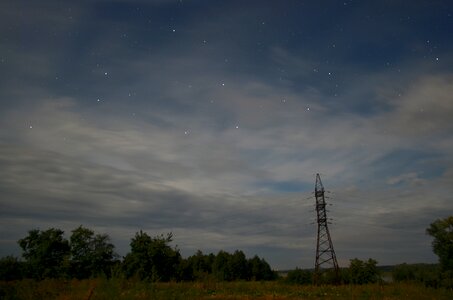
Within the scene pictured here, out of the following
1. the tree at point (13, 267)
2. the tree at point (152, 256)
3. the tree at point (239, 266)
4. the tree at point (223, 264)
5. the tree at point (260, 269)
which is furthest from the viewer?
the tree at point (260, 269)

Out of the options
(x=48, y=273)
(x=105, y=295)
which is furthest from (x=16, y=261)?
(x=105, y=295)

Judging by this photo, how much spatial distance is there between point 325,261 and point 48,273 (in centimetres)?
4053

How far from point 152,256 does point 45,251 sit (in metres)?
21.4

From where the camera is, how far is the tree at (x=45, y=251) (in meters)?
56.6

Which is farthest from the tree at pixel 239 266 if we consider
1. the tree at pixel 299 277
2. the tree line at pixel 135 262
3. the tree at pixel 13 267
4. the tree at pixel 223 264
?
the tree at pixel 13 267

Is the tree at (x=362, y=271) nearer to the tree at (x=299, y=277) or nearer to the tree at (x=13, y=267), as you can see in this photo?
the tree at (x=299, y=277)

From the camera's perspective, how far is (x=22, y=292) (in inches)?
591

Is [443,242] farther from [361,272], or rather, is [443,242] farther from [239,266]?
[239,266]

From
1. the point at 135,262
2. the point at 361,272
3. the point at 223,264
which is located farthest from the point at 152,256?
the point at 223,264

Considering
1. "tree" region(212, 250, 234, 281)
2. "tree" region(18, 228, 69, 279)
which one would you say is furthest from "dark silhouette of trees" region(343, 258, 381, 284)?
"tree" region(18, 228, 69, 279)

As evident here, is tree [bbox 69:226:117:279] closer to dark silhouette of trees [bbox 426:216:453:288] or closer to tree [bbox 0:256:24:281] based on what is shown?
tree [bbox 0:256:24:281]

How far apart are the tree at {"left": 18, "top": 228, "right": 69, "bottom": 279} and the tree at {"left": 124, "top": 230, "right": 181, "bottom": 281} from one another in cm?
1521

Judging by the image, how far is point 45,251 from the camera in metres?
58.0

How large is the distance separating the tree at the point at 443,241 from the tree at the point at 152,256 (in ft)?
144
